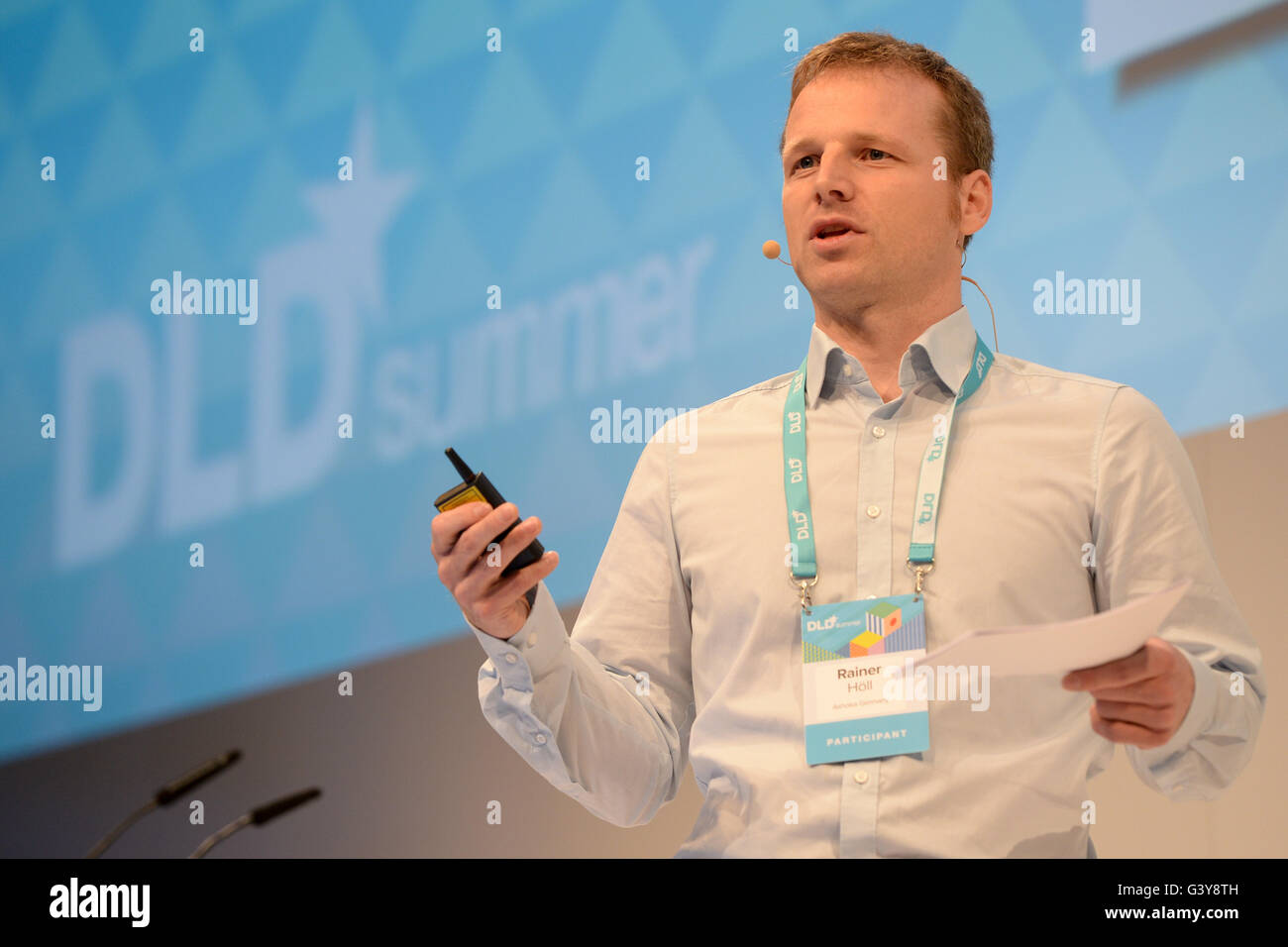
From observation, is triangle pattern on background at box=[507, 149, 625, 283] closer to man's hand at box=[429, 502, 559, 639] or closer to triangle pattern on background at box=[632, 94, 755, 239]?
triangle pattern on background at box=[632, 94, 755, 239]

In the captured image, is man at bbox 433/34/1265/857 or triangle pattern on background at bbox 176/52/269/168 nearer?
man at bbox 433/34/1265/857

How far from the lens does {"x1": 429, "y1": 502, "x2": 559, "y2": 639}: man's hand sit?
132cm

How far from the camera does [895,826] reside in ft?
4.80

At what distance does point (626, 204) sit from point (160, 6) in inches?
54.8

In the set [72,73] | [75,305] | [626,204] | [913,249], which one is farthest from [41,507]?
[913,249]

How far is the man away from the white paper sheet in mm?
93

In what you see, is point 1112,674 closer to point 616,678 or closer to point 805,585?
point 805,585

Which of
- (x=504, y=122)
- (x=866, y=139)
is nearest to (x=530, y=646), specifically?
(x=866, y=139)

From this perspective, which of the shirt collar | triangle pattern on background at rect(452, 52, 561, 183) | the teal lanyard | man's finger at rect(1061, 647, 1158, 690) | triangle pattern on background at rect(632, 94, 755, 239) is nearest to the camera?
man's finger at rect(1061, 647, 1158, 690)

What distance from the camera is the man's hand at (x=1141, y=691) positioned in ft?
4.02

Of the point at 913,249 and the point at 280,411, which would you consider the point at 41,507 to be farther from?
the point at 913,249

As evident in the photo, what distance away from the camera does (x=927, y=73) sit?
1886 mm

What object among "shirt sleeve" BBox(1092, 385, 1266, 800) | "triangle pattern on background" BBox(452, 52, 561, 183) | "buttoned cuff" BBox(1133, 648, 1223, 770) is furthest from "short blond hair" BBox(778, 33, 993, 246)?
"triangle pattern on background" BBox(452, 52, 561, 183)

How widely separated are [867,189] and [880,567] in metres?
0.56
